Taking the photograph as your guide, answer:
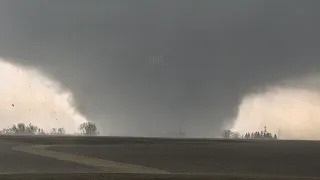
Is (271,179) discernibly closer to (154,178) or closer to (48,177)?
(154,178)

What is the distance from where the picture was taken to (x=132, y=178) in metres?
34.1

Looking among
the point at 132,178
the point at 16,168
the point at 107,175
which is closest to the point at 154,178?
the point at 132,178

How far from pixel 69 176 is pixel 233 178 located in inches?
501

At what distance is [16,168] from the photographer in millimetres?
42688

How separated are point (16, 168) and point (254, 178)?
72.7 ft

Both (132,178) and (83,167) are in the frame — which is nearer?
(132,178)

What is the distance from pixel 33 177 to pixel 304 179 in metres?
21.3

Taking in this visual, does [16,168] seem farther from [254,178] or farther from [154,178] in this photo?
[254,178]

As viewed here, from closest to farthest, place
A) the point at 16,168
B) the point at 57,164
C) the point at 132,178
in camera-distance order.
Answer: the point at 132,178 < the point at 16,168 < the point at 57,164

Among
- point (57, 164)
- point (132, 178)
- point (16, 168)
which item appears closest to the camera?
point (132, 178)

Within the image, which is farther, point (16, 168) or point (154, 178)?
point (16, 168)

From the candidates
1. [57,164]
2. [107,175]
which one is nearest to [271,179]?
[107,175]

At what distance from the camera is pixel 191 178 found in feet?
116

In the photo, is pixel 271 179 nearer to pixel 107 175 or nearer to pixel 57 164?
pixel 107 175
